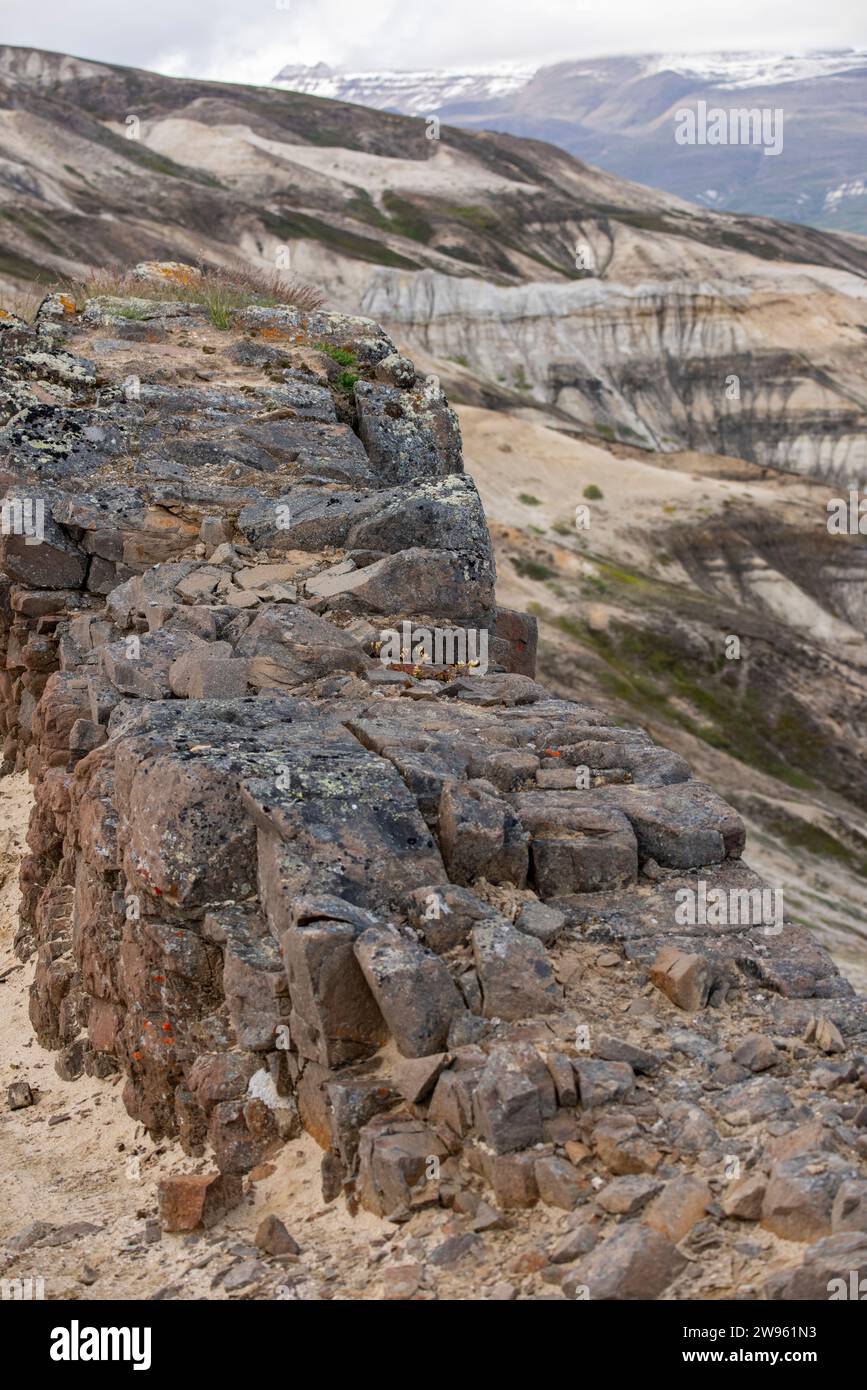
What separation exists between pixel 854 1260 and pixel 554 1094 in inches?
56.3

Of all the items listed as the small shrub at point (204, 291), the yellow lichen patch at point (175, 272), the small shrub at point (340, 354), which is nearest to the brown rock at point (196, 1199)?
Answer: the small shrub at point (340, 354)

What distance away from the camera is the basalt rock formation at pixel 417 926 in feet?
17.6

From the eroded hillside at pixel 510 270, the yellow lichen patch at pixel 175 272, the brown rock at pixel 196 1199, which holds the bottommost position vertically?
the brown rock at pixel 196 1199

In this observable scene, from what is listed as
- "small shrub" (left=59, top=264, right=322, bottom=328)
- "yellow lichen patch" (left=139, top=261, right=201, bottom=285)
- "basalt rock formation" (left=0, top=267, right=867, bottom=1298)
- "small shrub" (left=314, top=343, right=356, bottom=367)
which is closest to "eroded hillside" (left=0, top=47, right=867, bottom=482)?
"yellow lichen patch" (left=139, top=261, right=201, bottom=285)

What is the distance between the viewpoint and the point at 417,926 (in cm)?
657

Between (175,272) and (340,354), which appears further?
(175,272)

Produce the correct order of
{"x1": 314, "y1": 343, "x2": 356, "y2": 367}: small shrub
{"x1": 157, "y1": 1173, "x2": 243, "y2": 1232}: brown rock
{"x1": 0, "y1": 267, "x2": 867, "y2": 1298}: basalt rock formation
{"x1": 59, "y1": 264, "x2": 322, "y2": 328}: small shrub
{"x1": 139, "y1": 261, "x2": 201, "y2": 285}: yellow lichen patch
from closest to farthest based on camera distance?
{"x1": 0, "y1": 267, "x2": 867, "y2": 1298}: basalt rock formation < {"x1": 157, "y1": 1173, "x2": 243, "y2": 1232}: brown rock < {"x1": 314, "y1": 343, "x2": 356, "y2": 367}: small shrub < {"x1": 59, "y1": 264, "x2": 322, "y2": 328}: small shrub < {"x1": 139, "y1": 261, "x2": 201, "y2": 285}: yellow lichen patch

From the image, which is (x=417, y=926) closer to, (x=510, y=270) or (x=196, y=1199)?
(x=196, y=1199)

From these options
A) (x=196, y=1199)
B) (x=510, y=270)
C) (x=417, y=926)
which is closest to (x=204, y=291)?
(x=417, y=926)

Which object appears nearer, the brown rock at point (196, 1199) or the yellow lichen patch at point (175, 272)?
the brown rock at point (196, 1199)

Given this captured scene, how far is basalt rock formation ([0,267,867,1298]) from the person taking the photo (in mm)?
5367

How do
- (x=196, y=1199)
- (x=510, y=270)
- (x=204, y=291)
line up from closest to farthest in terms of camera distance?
(x=196, y=1199) < (x=204, y=291) < (x=510, y=270)

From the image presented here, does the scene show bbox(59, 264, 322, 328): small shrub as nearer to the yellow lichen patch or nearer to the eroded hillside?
the yellow lichen patch

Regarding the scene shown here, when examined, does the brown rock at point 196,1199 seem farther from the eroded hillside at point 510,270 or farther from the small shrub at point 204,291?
the eroded hillside at point 510,270
